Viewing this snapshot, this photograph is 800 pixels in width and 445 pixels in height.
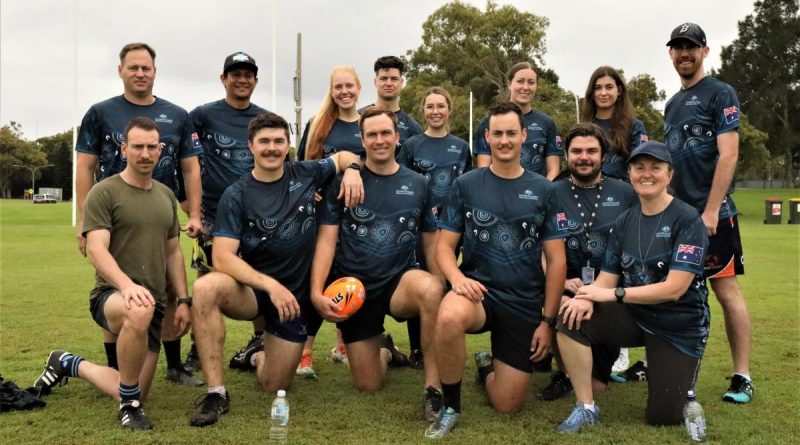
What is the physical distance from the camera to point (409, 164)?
646 cm

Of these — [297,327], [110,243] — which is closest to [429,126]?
[297,327]

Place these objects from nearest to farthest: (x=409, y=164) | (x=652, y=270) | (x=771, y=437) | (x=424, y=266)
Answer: (x=771, y=437)
(x=652, y=270)
(x=424, y=266)
(x=409, y=164)

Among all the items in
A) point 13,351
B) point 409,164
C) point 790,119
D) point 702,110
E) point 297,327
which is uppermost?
point 790,119

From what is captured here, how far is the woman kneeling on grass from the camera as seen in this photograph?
444 centimetres

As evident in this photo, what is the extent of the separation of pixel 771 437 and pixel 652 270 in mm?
1242

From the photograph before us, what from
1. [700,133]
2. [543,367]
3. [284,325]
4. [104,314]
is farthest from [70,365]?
[700,133]

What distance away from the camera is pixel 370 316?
538 centimetres

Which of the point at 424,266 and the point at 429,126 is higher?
the point at 429,126

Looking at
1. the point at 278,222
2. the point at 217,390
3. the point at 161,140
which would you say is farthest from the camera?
the point at 161,140

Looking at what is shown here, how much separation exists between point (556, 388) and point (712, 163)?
2.17 m

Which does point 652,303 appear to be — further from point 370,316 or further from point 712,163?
Result: point 370,316

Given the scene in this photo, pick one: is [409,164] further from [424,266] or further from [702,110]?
[702,110]

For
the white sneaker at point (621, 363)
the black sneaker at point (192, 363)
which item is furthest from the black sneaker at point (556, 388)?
the black sneaker at point (192, 363)

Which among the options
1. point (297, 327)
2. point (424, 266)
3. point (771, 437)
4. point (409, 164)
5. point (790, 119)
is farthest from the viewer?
point (790, 119)
